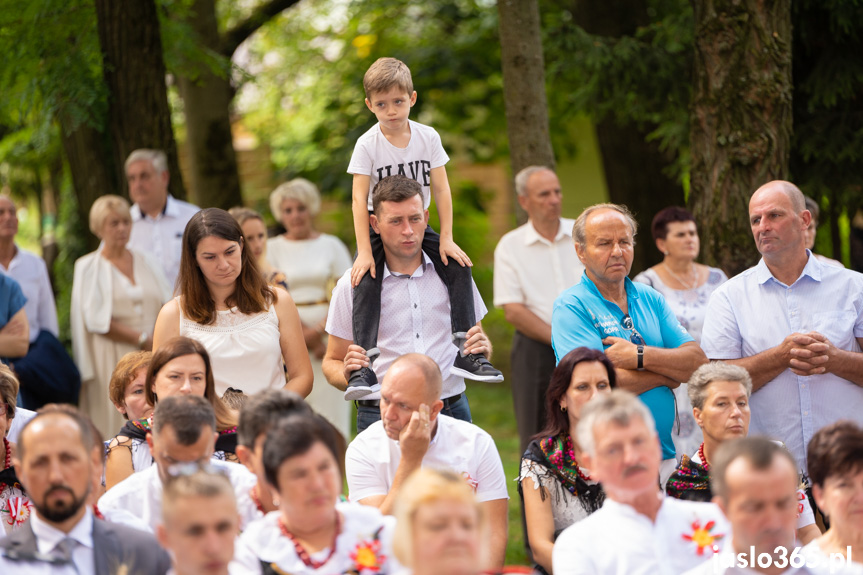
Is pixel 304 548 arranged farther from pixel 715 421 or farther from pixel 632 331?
pixel 632 331

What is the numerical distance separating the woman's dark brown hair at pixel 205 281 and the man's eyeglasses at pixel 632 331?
1.72 metres

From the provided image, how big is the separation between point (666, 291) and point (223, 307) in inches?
105

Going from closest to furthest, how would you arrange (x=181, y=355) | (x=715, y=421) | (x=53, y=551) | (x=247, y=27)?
1. (x=53, y=551)
2. (x=715, y=421)
3. (x=181, y=355)
4. (x=247, y=27)

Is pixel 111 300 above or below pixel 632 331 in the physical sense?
above

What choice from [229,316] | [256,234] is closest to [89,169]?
[256,234]

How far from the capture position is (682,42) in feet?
24.9

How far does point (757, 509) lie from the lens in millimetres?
3066

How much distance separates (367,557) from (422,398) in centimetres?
86

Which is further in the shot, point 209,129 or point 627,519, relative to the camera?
point 209,129

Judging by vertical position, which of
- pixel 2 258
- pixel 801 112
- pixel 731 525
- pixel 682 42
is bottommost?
pixel 731 525

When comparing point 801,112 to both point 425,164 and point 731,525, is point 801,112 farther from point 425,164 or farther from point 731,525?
point 731,525

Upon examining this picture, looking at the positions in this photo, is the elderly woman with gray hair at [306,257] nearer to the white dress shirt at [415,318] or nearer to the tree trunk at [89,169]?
the tree trunk at [89,169]

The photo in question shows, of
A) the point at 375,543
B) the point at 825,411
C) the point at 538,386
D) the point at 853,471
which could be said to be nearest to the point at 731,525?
the point at 853,471

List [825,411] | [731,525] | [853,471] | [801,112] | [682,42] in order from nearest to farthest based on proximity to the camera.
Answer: [731,525] → [853,471] → [825,411] → [801,112] → [682,42]
